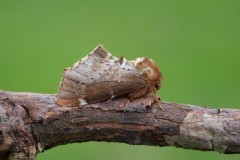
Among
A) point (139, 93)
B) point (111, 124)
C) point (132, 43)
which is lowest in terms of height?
point (111, 124)

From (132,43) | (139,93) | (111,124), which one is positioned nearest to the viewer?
(111,124)

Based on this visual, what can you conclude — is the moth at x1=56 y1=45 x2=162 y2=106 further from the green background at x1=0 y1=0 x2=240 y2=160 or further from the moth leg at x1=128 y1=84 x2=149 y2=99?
the green background at x1=0 y1=0 x2=240 y2=160

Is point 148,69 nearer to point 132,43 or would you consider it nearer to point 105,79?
point 105,79

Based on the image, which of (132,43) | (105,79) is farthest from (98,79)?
(132,43)

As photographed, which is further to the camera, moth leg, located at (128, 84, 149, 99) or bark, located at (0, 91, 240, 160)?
moth leg, located at (128, 84, 149, 99)

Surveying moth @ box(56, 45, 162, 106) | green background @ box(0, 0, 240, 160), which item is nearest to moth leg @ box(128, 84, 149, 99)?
moth @ box(56, 45, 162, 106)

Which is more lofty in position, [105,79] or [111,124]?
[105,79]

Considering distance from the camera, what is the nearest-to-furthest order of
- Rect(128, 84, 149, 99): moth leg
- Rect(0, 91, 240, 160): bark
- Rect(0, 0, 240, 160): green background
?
Rect(0, 91, 240, 160): bark < Rect(128, 84, 149, 99): moth leg < Rect(0, 0, 240, 160): green background

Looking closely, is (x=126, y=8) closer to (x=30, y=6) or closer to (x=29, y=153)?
(x=30, y=6)
